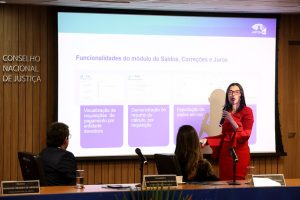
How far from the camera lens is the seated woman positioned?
528 cm

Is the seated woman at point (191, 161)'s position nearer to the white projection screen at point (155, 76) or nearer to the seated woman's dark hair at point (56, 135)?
the seated woman's dark hair at point (56, 135)

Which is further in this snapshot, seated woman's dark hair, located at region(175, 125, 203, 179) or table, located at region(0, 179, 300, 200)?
seated woman's dark hair, located at region(175, 125, 203, 179)

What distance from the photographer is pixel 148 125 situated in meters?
7.64

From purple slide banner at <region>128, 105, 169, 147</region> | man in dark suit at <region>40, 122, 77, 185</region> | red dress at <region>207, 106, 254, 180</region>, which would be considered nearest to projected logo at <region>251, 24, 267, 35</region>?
red dress at <region>207, 106, 254, 180</region>


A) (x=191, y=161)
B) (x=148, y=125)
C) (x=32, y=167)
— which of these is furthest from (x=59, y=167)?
(x=148, y=125)

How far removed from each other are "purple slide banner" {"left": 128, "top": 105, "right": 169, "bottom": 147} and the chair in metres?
2.55

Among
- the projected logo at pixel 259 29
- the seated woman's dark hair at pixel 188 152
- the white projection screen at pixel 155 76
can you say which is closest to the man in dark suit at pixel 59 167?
the seated woman's dark hair at pixel 188 152

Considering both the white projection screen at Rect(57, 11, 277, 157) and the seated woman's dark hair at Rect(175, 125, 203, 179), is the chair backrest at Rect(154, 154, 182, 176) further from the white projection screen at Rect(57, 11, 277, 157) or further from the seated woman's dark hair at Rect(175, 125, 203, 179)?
the white projection screen at Rect(57, 11, 277, 157)

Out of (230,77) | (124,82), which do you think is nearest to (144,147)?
(124,82)

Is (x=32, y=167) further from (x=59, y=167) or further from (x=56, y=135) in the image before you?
(x=56, y=135)

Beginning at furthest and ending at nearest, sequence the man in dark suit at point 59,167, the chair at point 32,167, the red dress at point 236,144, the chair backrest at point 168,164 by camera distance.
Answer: the red dress at point 236,144, the chair backrest at point 168,164, the man in dark suit at point 59,167, the chair at point 32,167

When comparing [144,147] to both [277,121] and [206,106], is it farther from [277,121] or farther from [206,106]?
[277,121]

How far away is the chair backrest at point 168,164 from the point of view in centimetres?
517

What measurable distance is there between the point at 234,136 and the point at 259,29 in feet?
5.04
